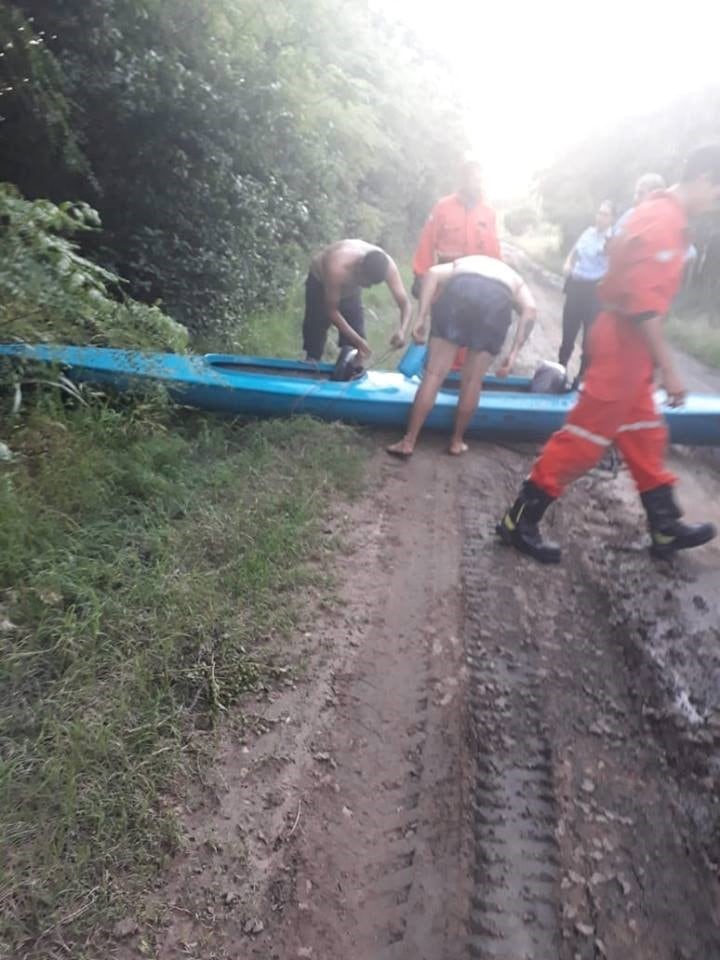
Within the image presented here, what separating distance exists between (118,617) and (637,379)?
2.34 meters

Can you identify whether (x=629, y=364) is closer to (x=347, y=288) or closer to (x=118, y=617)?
(x=118, y=617)

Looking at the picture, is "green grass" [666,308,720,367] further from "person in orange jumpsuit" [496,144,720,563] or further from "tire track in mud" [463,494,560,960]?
"tire track in mud" [463,494,560,960]

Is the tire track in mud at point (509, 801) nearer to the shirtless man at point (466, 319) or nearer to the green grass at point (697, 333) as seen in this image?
the shirtless man at point (466, 319)

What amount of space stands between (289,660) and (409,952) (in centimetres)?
100

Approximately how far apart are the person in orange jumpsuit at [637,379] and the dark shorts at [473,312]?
972 millimetres

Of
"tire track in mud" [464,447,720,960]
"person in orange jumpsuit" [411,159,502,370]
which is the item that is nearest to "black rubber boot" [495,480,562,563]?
"tire track in mud" [464,447,720,960]

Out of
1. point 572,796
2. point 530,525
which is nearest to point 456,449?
point 530,525

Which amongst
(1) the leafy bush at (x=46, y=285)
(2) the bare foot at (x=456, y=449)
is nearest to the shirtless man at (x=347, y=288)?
(2) the bare foot at (x=456, y=449)

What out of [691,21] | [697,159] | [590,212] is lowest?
[590,212]

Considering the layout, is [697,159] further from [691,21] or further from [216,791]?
[691,21]

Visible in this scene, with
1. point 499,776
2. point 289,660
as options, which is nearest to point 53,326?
point 289,660

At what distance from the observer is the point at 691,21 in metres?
14.8

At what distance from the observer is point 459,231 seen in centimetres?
559

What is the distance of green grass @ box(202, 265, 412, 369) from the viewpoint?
19.5ft
